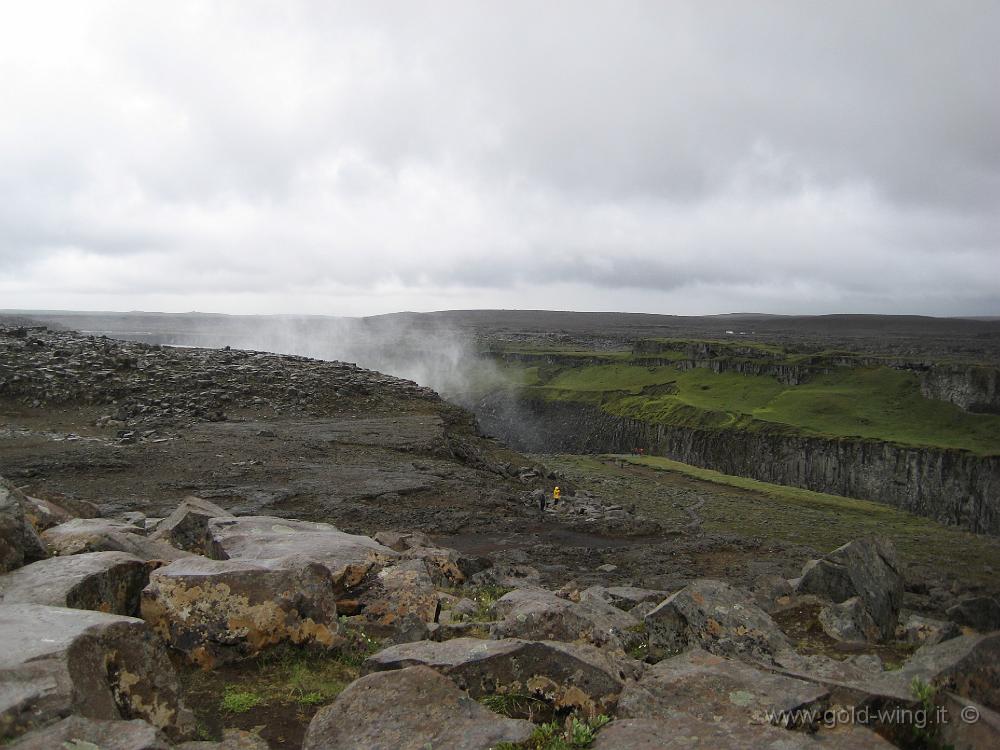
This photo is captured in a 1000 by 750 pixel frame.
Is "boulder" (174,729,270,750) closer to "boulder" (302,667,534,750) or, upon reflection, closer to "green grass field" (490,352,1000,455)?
"boulder" (302,667,534,750)

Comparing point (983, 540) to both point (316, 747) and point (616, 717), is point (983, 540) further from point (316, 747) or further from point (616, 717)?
point (316, 747)

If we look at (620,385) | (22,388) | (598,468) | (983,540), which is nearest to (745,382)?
(620,385)

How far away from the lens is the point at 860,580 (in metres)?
12.4

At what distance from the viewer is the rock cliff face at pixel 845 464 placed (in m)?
40.4

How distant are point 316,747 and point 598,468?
38135 mm

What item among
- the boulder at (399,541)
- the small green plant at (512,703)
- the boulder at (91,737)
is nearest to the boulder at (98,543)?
the boulder at (91,737)

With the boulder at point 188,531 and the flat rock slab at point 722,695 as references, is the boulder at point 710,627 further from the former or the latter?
the boulder at point 188,531

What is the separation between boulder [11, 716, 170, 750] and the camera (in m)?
4.11

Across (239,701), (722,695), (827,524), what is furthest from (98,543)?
(827,524)

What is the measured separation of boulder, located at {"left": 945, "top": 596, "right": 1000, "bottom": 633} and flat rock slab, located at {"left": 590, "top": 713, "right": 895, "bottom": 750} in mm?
8052

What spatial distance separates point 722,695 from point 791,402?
Answer: 57563 millimetres

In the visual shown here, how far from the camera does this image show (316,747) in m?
5.04

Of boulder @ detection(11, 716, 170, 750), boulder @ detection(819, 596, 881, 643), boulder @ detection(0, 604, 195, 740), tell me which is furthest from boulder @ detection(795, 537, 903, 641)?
boulder @ detection(11, 716, 170, 750)

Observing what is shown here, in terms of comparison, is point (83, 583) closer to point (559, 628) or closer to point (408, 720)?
point (408, 720)
